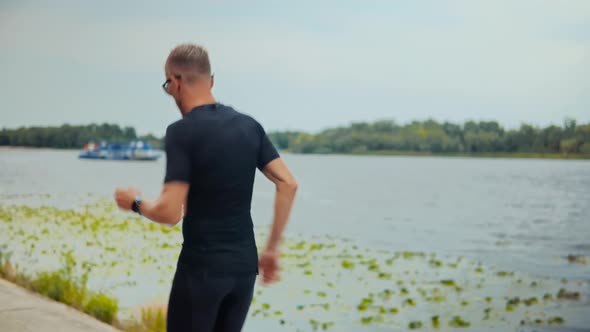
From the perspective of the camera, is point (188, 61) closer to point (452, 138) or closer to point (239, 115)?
point (239, 115)

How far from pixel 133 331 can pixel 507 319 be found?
5.58m

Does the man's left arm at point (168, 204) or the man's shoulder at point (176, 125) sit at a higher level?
the man's shoulder at point (176, 125)

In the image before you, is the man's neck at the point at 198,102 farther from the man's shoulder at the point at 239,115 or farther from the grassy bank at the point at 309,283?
the grassy bank at the point at 309,283

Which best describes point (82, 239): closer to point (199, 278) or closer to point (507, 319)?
point (507, 319)

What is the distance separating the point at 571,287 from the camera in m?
11.7

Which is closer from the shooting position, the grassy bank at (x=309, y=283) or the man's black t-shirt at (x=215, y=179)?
the man's black t-shirt at (x=215, y=179)

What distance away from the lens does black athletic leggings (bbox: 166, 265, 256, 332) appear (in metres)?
2.02

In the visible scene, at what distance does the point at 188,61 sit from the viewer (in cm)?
199

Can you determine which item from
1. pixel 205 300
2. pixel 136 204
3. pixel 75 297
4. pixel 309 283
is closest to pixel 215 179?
pixel 136 204

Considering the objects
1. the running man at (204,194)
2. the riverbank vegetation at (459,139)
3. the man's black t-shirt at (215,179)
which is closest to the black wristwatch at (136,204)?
the running man at (204,194)

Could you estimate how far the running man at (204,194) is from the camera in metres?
1.93

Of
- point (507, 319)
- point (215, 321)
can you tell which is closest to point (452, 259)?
point (507, 319)

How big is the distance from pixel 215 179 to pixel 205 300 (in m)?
0.39

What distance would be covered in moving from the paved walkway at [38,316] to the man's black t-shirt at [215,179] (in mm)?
2251
